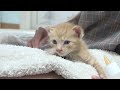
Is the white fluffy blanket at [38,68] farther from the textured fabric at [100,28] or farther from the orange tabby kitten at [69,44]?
the textured fabric at [100,28]

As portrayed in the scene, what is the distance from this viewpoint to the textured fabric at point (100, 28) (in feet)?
3.44

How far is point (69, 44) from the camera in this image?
79 cm

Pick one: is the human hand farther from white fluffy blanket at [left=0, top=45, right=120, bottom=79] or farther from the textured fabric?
white fluffy blanket at [left=0, top=45, right=120, bottom=79]

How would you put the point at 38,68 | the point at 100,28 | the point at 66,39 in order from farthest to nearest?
the point at 100,28 → the point at 66,39 → the point at 38,68

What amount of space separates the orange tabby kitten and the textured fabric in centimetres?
24

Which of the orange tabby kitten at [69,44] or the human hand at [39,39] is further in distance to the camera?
the human hand at [39,39]

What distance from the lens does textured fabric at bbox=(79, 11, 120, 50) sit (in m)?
1.05

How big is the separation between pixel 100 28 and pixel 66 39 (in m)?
0.38

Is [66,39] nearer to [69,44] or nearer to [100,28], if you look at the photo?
[69,44]

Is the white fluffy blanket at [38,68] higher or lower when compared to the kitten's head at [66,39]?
lower

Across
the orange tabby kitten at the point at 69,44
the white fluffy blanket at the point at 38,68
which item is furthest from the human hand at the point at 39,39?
the white fluffy blanket at the point at 38,68

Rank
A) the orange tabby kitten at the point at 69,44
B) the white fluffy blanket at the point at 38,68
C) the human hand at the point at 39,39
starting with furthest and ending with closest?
1. the human hand at the point at 39,39
2. the orange tabby kitten at the point at 69,44
3. the white fluffy blanket at the point at 38,68

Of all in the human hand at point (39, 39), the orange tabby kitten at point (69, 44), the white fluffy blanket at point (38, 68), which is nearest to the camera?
the white fluffy blanket at point (38, 68)

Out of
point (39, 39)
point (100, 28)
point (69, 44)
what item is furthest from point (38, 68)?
point (100, 28)
